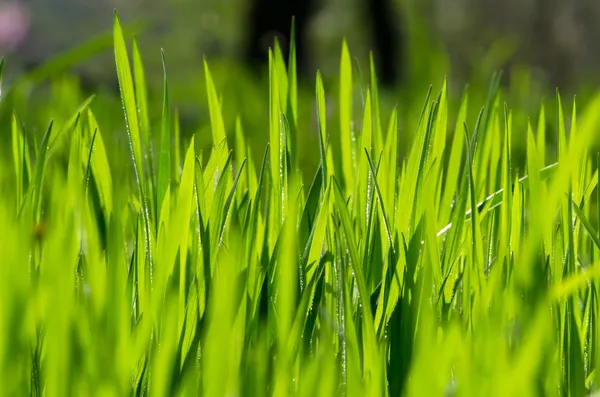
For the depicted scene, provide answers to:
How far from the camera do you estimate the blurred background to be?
2.33 metres

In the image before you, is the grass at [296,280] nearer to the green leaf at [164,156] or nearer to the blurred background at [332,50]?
the green leaf at [164,156]

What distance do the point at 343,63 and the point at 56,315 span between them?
0.44m

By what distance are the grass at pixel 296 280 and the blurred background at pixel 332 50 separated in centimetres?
40

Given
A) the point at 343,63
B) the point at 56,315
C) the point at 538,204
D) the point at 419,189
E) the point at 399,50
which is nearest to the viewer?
the point at 56,315

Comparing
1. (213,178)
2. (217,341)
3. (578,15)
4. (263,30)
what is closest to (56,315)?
(217,341)

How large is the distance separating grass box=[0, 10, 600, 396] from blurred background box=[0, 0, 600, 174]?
0.40m

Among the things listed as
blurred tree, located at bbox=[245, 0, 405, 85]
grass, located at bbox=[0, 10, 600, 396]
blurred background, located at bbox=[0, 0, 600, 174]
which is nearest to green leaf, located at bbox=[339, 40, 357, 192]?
grass, located at bbox=[0, 10, 600, 396]

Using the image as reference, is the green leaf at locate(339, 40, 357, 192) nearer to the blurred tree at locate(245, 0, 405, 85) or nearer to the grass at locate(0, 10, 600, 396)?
the grass at locate(0, 10, 600, 396)

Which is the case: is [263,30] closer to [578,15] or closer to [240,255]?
[240,255]

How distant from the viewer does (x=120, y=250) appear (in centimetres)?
44

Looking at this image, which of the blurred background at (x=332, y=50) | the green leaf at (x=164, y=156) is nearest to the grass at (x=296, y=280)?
the green leaf at (x=164, y=156)

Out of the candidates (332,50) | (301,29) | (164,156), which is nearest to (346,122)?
(164,156)

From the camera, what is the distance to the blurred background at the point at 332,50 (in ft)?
7.64

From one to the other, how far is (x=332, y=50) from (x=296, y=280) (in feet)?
57.0
